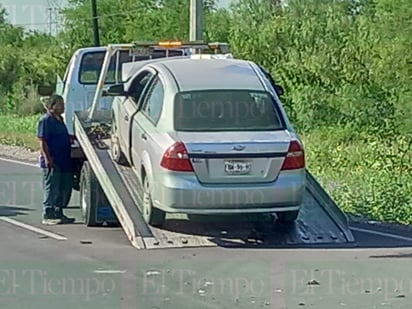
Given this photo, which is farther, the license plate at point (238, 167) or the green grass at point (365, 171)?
the green grass at point (365, 171)

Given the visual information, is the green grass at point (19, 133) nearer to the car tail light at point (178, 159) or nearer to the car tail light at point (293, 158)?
the car tail light at point (178, 159)

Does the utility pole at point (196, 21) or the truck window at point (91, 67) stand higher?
the utility pole at point (196, 21)

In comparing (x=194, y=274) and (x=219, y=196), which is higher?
(x=219, y=196)

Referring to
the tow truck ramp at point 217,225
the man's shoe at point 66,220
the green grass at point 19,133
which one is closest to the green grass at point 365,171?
the tow truck ramp at point 217,225

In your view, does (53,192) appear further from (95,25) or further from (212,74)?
(95,25)

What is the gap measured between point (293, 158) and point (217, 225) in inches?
65.2

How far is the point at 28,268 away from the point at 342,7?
121 feet

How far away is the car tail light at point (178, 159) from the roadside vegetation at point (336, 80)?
158 inches

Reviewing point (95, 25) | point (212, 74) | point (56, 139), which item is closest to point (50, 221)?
point (56, 139)

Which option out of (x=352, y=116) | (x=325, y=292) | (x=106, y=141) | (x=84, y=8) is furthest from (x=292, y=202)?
(x=84, y=8)

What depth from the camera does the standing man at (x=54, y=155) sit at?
1457 centimetres

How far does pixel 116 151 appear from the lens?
47.6ft

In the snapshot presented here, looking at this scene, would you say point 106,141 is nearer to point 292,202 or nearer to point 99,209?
point 99,209

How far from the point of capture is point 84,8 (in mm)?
60281
